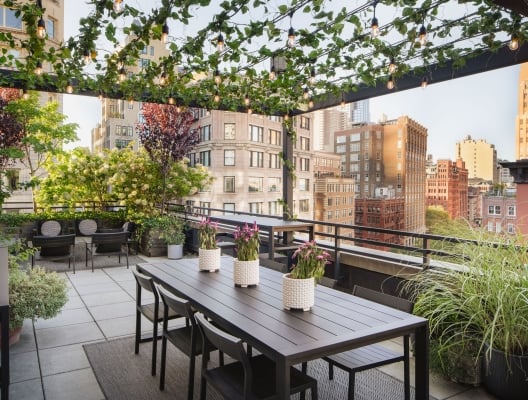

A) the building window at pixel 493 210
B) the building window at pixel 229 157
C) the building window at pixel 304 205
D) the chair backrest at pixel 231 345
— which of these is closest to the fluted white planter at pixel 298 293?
the chair backrest at pixel 231 345

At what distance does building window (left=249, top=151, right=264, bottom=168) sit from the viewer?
28.6 m

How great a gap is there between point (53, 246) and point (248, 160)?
74.0ft

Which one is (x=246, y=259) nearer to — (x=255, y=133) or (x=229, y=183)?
(x=255, y=133)

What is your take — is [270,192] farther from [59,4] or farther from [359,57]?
[359,57]

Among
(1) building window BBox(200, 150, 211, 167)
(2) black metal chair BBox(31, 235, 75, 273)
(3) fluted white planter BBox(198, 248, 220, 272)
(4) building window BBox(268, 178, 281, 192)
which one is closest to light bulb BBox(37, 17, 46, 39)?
(3) fluted white planter BBox(198, 248, 220, 272)

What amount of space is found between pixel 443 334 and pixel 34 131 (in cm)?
1019

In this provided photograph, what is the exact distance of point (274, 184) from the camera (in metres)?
29.5

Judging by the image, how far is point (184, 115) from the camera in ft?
28.2

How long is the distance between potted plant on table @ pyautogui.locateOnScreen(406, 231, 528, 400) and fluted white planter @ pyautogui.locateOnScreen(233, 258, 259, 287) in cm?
122

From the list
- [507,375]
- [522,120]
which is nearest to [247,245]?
[507,375]

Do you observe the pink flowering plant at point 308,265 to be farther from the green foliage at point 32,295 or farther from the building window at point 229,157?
the building window at point 229,157

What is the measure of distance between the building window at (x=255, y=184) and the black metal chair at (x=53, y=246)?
73.9 feet

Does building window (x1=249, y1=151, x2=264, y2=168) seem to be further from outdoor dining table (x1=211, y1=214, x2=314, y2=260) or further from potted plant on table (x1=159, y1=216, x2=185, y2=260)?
outdoor dining table (x1=211, y1=214, x2=314, y2=260)

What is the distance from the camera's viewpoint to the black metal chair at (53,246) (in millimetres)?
6246
